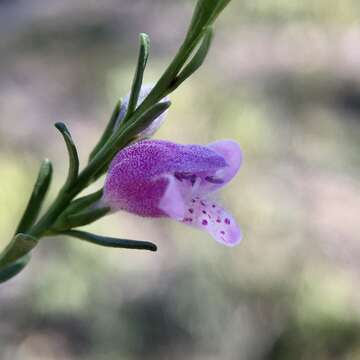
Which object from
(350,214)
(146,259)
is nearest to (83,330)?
(146,259)

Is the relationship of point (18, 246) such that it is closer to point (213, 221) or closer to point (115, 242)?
point (115, 242)

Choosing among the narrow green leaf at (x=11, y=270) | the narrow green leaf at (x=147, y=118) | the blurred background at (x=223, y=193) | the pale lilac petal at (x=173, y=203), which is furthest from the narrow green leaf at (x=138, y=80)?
the blurred background at (x=223, y=193)

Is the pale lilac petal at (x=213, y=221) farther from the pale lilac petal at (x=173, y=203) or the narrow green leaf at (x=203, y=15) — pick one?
the narrow green leaf at (x=203, y=15)

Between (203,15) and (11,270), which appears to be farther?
(11,270)

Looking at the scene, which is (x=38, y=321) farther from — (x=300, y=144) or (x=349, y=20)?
(x=349, y=20)

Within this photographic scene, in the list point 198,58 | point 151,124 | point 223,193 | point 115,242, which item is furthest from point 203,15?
point 223,193

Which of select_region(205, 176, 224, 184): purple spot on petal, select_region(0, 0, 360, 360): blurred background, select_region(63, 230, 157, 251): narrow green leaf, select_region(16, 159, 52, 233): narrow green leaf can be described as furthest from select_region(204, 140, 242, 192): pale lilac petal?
select_region(0, 0, 360, 360): blurred background
